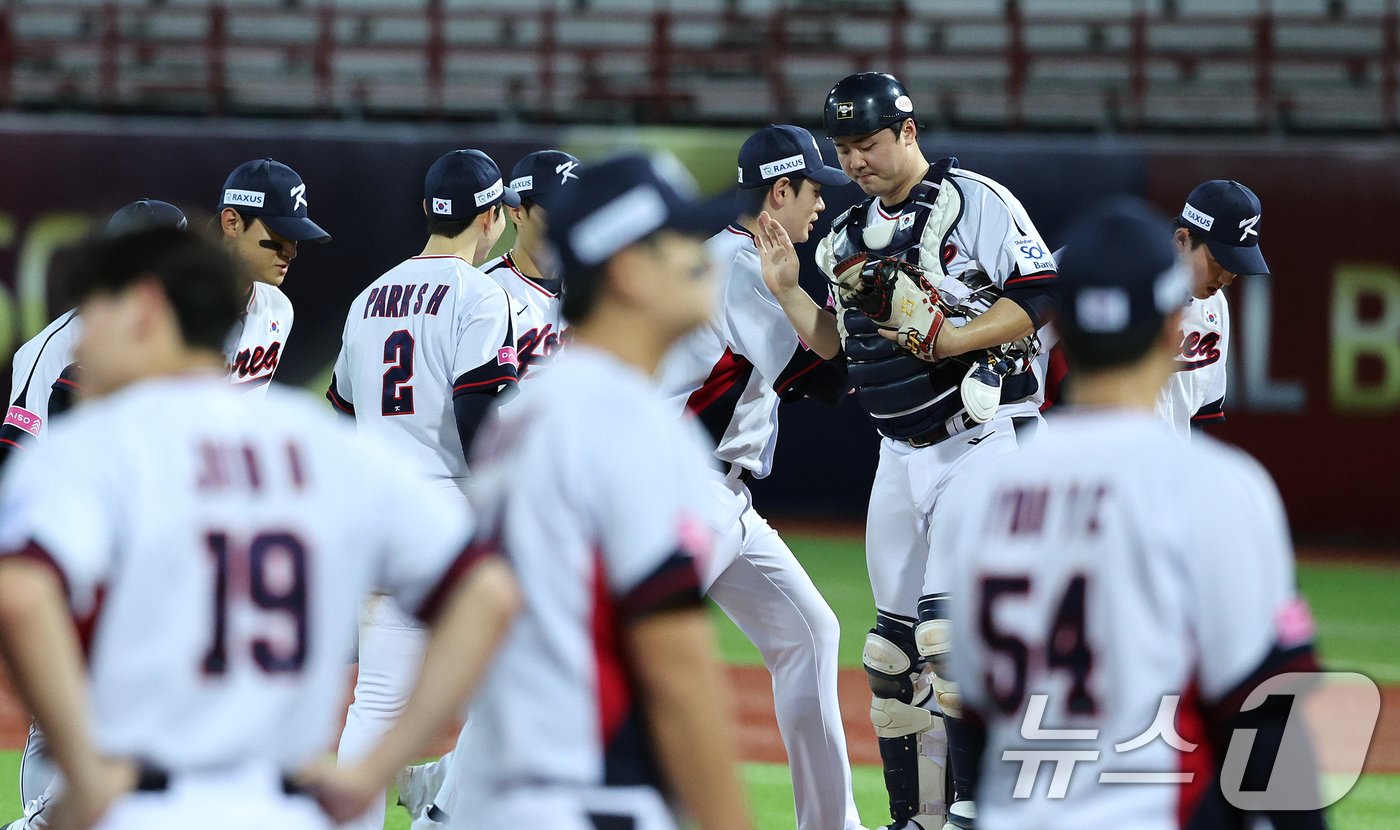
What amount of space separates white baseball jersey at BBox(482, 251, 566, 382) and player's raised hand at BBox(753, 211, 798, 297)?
3.01 feet

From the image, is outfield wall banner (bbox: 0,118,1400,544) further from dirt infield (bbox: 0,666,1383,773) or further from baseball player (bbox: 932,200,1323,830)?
baseball player (bbox: 932,200,1323,830)

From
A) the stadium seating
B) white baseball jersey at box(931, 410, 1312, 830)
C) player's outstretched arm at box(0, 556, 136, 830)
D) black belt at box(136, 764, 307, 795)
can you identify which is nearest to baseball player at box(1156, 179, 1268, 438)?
white baseball jersey at box(931, 410, 1312, 830)

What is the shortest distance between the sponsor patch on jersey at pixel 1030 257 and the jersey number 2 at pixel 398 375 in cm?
204

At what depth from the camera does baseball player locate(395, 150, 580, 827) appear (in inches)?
241

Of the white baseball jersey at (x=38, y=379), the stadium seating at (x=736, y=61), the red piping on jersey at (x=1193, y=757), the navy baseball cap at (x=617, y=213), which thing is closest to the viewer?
the red piping on jersey at (x=1193, y=757)

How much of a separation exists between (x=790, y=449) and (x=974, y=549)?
11390 millimetres

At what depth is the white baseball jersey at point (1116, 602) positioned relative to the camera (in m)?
2.35

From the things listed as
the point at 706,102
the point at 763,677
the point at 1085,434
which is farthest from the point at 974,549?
the point at 706,102

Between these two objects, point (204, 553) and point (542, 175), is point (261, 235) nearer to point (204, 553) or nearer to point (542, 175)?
point (542, 175)

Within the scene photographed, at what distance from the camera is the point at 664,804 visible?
2.49 metres

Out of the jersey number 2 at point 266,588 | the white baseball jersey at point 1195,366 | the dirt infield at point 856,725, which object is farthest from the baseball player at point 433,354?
the jersey number 2 at point 266,588

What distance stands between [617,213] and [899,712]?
3215 mm

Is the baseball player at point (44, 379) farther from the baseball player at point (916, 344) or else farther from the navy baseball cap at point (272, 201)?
the baseball player at point (916, 344)

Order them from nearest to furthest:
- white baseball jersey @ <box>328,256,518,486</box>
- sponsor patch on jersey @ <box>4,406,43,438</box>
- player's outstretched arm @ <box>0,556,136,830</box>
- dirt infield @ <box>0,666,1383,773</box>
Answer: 1. player's outstretched arm @ <box>0,556,136,830</box>
2. sponsor patch on jersey @ <box>4,406,43,438</box>
3. white baseball jersey @ <box>328,256,518,486</box>
4. dirt infield @ <box>0,666,1383,773</box>
